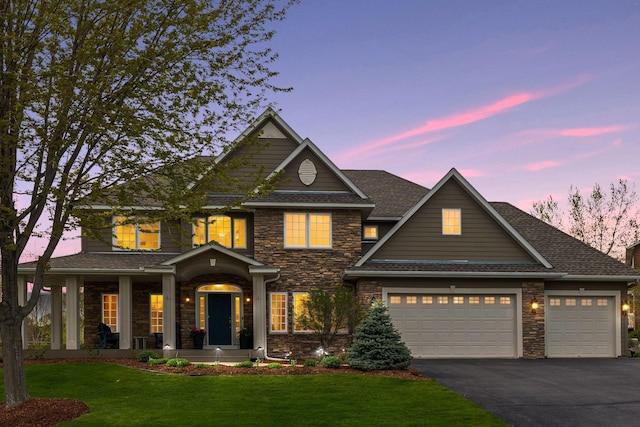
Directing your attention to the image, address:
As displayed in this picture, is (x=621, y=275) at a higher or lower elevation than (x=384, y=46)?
lower

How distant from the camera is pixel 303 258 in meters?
23.3

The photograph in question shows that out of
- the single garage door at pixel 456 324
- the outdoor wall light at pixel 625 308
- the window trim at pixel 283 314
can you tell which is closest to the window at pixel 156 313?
the window trim at pixel 283 314

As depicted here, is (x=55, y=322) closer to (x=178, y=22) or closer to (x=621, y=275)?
(x=178, y=22)

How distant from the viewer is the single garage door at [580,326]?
23828 millimetres

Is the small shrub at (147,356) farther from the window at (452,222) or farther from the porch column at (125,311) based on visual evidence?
the window at (452,222)

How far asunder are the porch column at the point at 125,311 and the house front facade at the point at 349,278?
5 centimetres

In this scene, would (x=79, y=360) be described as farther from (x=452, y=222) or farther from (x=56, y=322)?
(x=452, y=222)

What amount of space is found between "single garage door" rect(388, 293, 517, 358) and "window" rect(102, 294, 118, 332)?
10.0 meters

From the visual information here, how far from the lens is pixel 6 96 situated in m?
12.1

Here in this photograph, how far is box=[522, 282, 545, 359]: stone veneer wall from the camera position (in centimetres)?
2305

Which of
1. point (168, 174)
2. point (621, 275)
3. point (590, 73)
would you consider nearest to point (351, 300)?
point (168, 174)

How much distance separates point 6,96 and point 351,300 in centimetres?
1173

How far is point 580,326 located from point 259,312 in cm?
1180

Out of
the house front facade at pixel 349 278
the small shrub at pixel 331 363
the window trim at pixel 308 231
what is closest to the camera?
the small shrub at pixel 331 363
